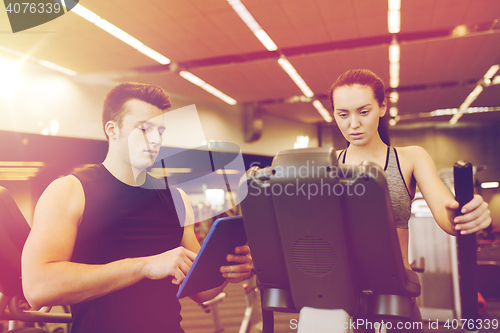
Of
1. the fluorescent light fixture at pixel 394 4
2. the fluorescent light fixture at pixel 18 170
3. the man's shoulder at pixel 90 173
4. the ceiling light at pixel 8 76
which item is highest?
the fluorescent light fixture at pixel 394 4

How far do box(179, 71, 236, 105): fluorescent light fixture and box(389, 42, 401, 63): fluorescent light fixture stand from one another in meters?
3.89

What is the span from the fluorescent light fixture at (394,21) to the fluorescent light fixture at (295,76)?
1.93 m

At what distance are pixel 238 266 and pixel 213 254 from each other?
176mm

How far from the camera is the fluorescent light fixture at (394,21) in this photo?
4810mm

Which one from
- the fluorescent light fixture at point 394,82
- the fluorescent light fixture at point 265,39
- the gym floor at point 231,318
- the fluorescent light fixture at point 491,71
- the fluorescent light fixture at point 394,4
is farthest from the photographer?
the fluorescent light fixture at point 394,82

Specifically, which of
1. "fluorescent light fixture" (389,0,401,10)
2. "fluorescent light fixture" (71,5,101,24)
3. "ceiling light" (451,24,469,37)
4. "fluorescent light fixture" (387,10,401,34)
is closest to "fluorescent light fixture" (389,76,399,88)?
"ceiling light" (451,24,469,37)

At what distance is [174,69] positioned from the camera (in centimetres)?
683

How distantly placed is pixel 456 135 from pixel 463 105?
3.03m

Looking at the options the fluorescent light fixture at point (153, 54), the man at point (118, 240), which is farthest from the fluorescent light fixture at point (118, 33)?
Result: the man at point (118, 240)

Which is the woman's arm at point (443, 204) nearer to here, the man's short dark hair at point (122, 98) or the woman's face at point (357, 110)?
the woman's face at point (357, 110)

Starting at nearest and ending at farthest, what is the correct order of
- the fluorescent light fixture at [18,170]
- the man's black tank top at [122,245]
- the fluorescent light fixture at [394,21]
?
the man's black tank top at [122,245] → the fluorescent light fixture at [394,21] → the fluorescent light fixture at [18,170]

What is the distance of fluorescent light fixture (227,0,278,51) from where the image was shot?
14.8ft

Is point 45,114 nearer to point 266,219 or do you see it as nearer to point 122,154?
point 122,154

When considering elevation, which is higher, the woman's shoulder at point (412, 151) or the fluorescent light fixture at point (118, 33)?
the fluorescent light fixture at point (118, 33)
